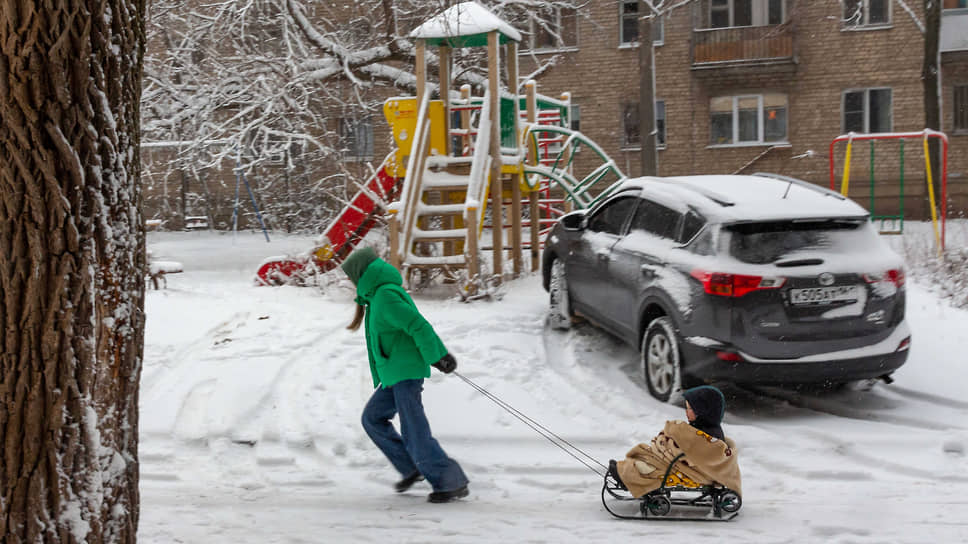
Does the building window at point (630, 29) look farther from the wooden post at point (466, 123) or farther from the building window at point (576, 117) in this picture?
the wooden post at point (466, 123)

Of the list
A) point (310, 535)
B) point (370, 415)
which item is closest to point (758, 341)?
point (370, 415)

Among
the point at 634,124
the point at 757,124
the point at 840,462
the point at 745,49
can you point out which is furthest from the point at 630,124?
the point at 840,462

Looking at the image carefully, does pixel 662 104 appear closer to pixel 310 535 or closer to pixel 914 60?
pixel 914 60

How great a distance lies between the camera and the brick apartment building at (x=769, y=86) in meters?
25.2

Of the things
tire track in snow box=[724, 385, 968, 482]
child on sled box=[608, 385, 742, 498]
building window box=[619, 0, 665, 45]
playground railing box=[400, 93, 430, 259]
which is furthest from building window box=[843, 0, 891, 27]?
child on sled box=[608, 385, 742, 498]

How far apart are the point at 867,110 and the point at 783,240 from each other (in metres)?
21.5

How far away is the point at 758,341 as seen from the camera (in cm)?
625

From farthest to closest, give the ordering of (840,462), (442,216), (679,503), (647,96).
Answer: (647,96)
(442,216)
(840,462)
(679,503)

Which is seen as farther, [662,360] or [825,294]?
[662,360]

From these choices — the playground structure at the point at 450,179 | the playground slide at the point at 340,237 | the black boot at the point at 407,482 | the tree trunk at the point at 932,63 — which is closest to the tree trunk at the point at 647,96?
the playground structure at the point at 450,179

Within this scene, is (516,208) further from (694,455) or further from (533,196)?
(694,455)

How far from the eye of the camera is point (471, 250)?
10688mm

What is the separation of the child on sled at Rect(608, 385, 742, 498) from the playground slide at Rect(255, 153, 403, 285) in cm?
823

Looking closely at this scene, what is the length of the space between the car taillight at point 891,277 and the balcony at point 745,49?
20139 millimetres
